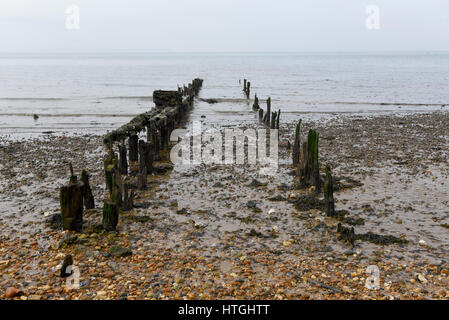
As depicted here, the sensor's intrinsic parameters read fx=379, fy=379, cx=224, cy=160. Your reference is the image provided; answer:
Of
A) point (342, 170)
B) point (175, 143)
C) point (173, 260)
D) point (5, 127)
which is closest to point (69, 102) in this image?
point (5, 127)

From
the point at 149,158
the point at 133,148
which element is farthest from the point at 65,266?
the point at 133,148

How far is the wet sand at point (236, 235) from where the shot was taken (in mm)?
6141

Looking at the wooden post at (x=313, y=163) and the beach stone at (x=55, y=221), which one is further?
the wooden post at (x=313, y=163)

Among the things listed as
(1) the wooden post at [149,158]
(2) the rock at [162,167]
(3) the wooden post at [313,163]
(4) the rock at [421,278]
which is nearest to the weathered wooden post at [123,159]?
(1) the wooden post at [149,158]

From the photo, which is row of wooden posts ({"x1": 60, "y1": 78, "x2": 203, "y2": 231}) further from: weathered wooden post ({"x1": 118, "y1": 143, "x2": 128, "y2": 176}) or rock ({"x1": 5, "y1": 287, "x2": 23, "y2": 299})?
rock ({"x1": 5, "y1": 287, "x2": 23, "y2": 299})

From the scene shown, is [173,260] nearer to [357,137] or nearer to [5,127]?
[357,137]

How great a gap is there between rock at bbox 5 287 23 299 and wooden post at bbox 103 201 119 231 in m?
2.41

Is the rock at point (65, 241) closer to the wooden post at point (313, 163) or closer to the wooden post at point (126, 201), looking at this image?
the wooden post at point (126, 201)

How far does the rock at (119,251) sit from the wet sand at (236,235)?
0.11 m

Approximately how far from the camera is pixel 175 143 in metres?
17.0

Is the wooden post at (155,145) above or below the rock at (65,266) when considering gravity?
above

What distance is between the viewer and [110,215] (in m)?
8.02
